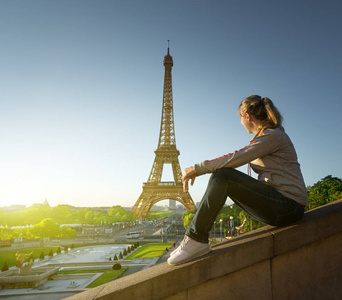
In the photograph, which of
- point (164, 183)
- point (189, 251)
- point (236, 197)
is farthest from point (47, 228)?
point (236, 197)

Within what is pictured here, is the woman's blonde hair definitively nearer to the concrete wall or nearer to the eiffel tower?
the concrete wall

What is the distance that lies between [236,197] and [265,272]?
0.66 meters

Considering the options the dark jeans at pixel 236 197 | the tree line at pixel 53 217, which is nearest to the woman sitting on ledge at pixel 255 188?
the dark jeans at pixel 236 197

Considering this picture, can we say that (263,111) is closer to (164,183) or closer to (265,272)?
(265,272)

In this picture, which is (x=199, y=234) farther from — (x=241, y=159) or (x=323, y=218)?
(x=323, y=218)

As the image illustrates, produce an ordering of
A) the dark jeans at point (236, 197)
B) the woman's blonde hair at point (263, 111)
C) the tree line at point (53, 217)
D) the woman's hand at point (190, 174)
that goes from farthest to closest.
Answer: the tree line at point (53, 217), the woman's blonde hair at point (263, 111), the woman's hand at point (190, 174), the dark jeans at point (236, 197)

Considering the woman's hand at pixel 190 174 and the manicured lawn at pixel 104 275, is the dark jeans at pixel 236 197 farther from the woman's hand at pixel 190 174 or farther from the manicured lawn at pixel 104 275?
the manicured lawn at pixel 104 275

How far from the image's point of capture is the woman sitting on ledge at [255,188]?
6.97 ft

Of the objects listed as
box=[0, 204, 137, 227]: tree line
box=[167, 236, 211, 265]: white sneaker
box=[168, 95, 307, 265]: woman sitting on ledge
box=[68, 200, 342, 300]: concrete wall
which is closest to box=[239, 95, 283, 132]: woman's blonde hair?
box=[168, 95, 307, 265]: woman sitting on ledge

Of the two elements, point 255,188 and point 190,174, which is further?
point 190,174

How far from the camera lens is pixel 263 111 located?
2.46 metres

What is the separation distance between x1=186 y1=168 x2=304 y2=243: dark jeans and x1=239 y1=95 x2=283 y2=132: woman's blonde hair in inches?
23.9

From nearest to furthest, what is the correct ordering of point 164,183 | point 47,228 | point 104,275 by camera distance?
1. point 104,275
2. point 47,228
3. point 164,183

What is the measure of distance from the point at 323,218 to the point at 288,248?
41cm
